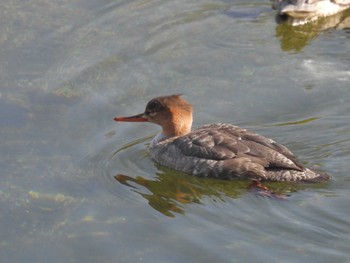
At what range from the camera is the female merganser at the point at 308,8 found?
1529 cm

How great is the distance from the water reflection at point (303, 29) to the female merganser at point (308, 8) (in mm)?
109

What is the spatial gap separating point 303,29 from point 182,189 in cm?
538

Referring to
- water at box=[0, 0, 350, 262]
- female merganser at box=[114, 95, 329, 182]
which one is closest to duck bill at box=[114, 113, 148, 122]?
female merganser at box=[114, 95, 329, 182]

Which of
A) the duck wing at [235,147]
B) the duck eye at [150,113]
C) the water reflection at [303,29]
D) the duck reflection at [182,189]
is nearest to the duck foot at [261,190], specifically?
the duck reflection at [182,189]

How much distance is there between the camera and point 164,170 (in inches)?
450

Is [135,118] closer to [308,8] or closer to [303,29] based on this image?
[303,29]

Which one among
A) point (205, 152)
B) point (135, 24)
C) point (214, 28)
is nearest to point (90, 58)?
point (135, 24)

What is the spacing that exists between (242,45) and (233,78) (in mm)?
1213

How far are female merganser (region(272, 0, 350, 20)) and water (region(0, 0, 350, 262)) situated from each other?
24 cm

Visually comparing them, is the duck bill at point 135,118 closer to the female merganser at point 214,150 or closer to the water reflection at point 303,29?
the female merganser at point 214,150

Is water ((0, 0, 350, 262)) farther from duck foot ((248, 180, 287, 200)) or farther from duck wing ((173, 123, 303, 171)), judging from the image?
duck wing ((173, 123, 303, 171))

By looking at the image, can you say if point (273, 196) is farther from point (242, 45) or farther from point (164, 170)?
point (242, 45)

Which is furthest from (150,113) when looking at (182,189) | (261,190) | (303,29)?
(303,29)

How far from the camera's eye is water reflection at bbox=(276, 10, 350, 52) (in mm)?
14551
